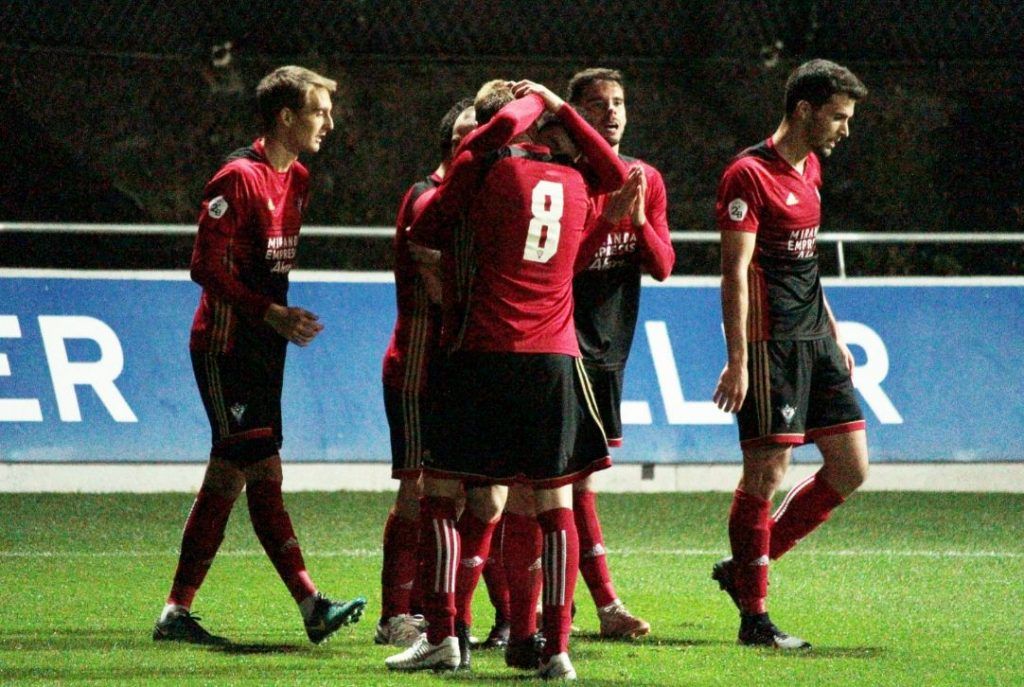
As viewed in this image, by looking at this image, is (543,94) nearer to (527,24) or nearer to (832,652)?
(832,652)

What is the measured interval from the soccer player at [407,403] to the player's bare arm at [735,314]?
987 mm

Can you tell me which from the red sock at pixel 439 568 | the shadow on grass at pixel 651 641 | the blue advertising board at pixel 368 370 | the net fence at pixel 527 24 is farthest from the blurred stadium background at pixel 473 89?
the red sock at pixel 439 568

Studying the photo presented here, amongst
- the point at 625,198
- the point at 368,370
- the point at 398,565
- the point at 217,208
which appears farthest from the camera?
the point at 368,370

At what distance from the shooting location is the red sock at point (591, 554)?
6.31 metres

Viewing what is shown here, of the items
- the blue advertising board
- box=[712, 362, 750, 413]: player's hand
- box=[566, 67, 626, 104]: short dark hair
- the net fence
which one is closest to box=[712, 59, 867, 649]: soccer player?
box=[712, 362, 750, 413]: player's hand

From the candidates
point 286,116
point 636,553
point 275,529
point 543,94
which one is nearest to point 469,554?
point 275,529

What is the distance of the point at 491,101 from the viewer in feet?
17.7

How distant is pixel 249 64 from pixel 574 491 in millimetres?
Answer: 8470

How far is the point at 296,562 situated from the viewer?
19.9 feet

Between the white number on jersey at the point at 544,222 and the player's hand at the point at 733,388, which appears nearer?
the white number on jersey at the point at 544,222

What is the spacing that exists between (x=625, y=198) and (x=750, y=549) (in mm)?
1410

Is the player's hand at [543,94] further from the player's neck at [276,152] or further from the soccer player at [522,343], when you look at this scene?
the player's neck at [276,152]

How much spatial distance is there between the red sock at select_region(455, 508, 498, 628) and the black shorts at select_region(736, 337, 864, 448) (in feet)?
3.58

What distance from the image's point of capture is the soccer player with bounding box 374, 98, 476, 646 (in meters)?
6.07
